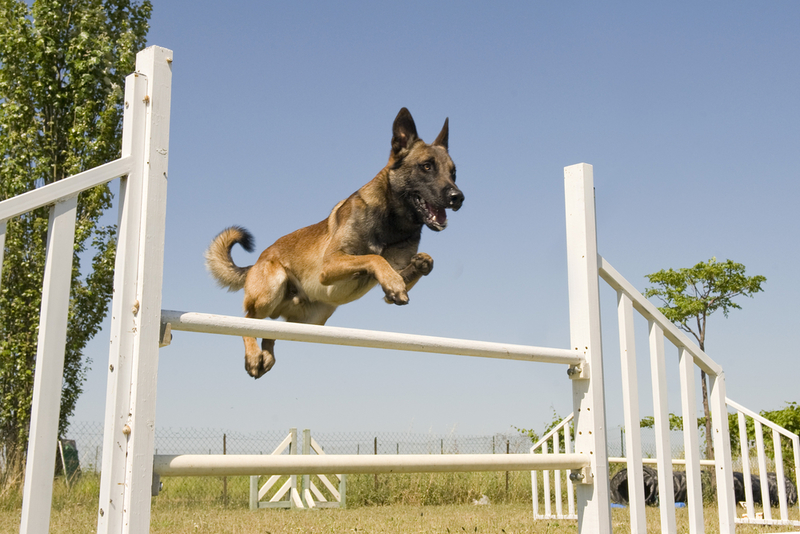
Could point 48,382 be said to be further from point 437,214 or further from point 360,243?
point 437,214

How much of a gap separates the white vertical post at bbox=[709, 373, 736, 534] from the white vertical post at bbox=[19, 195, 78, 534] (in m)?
3.13

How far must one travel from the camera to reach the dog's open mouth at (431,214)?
4051mm

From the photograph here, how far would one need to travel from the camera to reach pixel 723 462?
11.6 ft

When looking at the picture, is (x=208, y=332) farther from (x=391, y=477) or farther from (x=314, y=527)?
(x=391, y=477)

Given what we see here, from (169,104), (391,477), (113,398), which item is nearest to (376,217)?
(169,104)

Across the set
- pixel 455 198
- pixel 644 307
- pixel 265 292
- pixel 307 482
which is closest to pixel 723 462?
pixel 644 307

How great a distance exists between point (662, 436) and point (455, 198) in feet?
5.57

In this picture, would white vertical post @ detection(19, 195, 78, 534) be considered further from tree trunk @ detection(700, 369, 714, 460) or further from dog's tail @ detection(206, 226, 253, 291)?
tree trunk @ detection(700, 369, 714, 460)

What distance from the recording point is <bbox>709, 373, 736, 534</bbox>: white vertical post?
3.48m

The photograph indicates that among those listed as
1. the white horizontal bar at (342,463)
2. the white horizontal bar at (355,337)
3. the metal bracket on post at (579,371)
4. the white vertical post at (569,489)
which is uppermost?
the white horizontal bar at (355,337)

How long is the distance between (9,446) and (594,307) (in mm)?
12314

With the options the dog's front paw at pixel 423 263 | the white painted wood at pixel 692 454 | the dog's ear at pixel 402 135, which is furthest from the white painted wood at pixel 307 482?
the white painted wood at pixel 692 454

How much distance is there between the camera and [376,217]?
4.18 meters

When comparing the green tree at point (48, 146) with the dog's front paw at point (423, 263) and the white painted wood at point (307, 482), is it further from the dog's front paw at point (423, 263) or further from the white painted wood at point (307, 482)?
the dog's front paw at point (423, 263)
